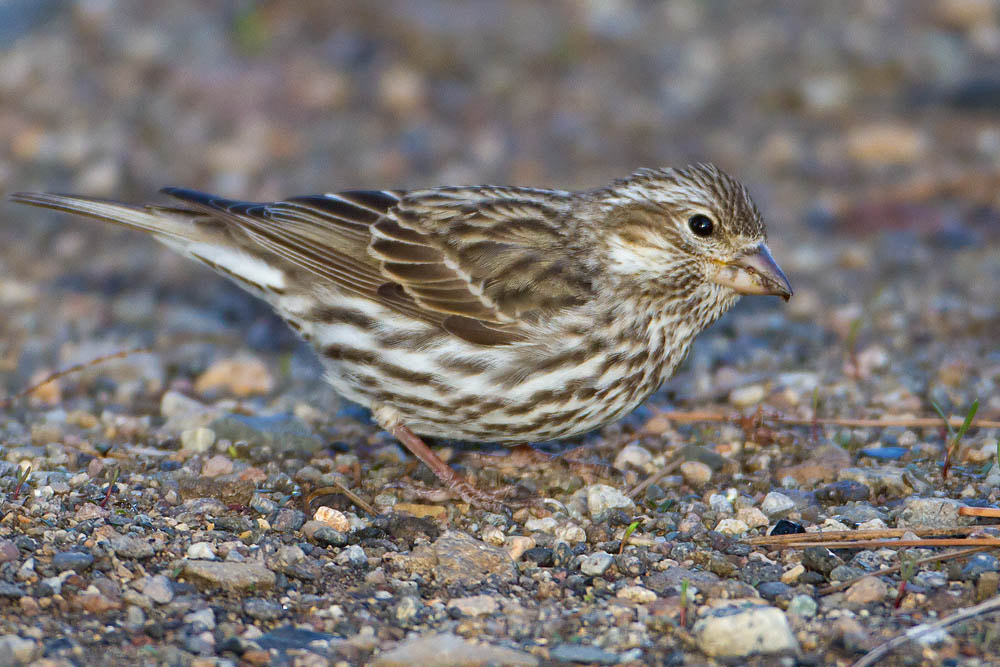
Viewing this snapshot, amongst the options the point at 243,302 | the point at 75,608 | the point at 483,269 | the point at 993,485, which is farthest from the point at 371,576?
Answer: the point at 243,302

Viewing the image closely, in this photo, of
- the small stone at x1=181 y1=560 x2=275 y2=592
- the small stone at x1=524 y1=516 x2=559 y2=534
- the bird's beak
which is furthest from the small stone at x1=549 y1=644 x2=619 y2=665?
the bird's beak

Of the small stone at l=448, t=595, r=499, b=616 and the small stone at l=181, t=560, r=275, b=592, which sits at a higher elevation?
the small stone at l=181, t=560, r=275, b=592

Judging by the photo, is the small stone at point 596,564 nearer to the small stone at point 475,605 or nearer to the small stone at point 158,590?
the small stone at point 475,605

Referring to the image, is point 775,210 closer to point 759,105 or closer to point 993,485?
point 759,105

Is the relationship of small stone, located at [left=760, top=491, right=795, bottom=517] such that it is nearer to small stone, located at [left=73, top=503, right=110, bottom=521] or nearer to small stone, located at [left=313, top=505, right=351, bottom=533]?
small stone, located at [left=313, top=505, right=351, bottom=533]

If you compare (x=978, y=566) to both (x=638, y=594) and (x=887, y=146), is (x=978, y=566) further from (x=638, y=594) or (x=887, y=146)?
(x=887, y=146)

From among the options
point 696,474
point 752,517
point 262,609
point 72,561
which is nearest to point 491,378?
point 696,474
